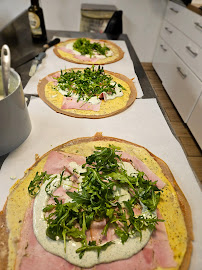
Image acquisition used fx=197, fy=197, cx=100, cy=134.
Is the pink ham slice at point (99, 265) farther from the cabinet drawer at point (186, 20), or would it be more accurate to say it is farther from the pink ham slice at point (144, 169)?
the cabinet drawer at point (186, 20)

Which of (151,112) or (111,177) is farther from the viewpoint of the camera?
(151,112)

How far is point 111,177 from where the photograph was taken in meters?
0.77

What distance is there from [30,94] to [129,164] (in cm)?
82

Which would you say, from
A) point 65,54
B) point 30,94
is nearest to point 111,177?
point 30,94

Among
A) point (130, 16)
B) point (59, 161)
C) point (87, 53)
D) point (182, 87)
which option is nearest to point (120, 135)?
point (59, 161)

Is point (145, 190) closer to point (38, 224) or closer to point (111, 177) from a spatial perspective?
point (111, 177)

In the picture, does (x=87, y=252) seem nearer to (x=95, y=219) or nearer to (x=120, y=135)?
(x=95, y=219)

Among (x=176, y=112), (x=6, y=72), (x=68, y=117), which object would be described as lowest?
(x=176, y=112)

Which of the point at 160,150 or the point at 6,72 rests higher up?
the point at 6,72

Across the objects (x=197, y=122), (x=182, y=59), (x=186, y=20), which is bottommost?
(x=197, y=122)

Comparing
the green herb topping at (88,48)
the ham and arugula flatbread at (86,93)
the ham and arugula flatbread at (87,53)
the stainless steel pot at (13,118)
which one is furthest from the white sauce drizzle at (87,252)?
the green herb topping at (88,48)

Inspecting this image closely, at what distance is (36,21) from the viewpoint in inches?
68.2

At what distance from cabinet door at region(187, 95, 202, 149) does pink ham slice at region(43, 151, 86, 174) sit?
1675 mm

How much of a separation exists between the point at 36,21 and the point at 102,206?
5.68 feet
